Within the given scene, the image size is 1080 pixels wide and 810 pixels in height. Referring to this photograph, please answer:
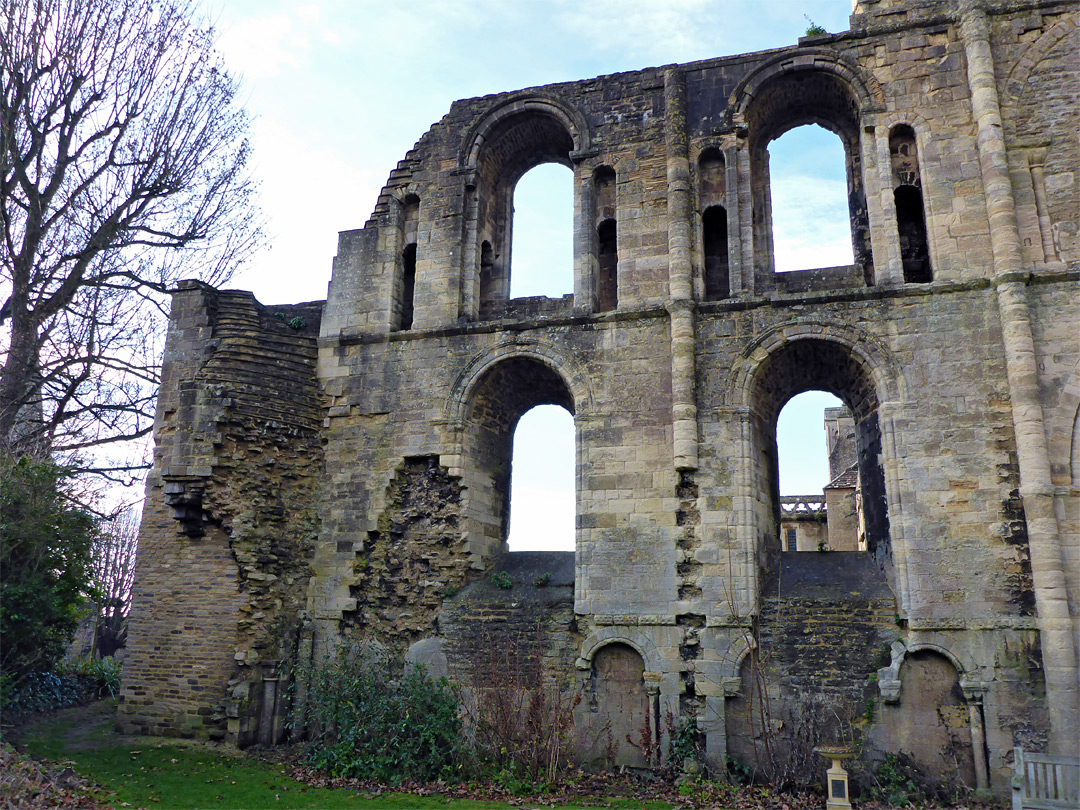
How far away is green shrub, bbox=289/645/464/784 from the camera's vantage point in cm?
982

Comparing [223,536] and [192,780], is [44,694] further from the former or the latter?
[192,780]

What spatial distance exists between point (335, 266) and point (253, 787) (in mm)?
8078

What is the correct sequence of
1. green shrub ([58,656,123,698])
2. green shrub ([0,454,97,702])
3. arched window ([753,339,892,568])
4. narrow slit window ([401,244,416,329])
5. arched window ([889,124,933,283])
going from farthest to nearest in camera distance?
green shrub ([58,656,123,698]) < narrow slit window ([401,244,416,329]) < arched window ([889,124,933,283]) < arched window ([753,339,892,568]) < green shrub ([0,454,97,702])

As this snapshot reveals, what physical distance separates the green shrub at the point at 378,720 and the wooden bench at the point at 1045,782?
6.03 m

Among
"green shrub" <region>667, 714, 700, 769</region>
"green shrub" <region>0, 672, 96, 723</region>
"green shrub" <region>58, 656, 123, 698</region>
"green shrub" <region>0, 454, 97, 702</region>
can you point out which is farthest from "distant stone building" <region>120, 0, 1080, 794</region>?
"green shrub" <region>58, 656, 123, 698</region>

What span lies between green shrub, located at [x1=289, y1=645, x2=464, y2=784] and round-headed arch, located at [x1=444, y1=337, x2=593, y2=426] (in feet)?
12.2

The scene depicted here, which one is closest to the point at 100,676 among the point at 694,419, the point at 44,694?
the point at 44,694

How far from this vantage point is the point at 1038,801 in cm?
789

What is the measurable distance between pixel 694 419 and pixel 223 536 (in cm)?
692

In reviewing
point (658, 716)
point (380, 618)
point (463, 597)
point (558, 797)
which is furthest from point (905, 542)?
point (380, 618)

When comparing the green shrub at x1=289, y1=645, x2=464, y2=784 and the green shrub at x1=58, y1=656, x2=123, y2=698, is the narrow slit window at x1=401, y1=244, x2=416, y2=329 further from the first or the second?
the green shrub at x1=58, y1=656, x2=123, y2=698

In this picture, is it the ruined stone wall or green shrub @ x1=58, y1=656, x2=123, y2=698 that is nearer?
the ruined stone wall

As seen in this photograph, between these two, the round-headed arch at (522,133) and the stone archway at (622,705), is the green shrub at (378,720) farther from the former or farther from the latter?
the round-headed arch at (522,133)

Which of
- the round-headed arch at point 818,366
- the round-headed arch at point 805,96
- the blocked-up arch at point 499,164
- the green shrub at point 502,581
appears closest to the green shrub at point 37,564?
the green shrub at point 502,581
